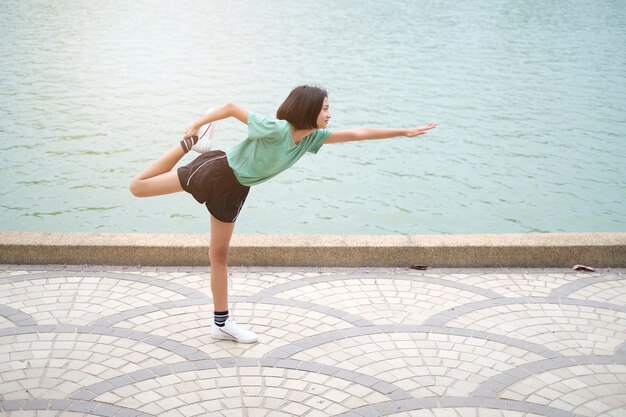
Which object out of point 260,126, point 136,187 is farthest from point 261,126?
point 136,187

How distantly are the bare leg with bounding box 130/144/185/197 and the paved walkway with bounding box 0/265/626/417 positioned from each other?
115 centimetres

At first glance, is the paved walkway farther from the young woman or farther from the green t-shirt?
the green t-shirt

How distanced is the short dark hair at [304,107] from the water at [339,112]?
242 inches

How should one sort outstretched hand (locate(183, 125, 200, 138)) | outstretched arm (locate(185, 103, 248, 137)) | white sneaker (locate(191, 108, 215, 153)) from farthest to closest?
white sneaker (locate(191, 108, 215, 153))
outstretched hand (locate(183, 125, 200, 138))
outstretched arm (locate(185, 103, 248, 137))

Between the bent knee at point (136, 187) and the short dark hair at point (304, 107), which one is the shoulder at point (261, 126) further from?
the bent knee at point (136, 187)

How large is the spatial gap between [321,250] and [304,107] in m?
2.24

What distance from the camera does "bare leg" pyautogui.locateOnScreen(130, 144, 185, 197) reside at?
5.46 m

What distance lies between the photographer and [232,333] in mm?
5762

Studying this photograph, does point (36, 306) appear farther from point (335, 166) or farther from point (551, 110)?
point (551, 110)

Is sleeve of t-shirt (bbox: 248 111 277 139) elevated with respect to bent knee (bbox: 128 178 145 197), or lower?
elevated

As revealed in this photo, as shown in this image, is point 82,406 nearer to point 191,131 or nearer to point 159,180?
point 159,180

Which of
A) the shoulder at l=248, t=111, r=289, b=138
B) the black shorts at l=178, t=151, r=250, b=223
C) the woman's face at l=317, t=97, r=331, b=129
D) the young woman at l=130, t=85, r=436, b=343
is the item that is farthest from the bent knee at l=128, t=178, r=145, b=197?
the woman's face at l=317, t=97, r=331, b=129

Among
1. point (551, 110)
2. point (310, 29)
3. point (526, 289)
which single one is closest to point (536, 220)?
point (526, 289)

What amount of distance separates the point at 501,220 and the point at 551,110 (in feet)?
24.9
